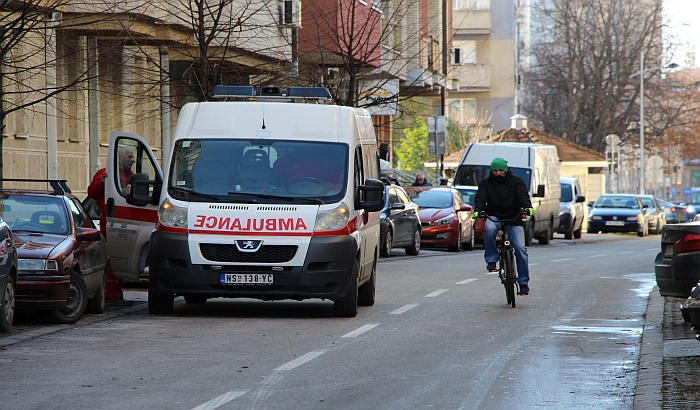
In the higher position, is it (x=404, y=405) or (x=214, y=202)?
(x=214, y=202)

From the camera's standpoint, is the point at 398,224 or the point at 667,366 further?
the point at 398,224

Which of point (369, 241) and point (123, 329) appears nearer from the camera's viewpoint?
point (123, 329)

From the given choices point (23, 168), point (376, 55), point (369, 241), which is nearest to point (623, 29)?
point (376, 55)

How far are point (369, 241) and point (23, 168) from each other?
11.6 m

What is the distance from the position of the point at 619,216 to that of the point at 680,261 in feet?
121

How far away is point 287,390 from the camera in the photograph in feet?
28.8

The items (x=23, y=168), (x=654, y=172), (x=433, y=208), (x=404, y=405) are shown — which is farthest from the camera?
(x=654, y=172)

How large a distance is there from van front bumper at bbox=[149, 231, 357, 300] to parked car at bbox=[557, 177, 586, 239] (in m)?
29.1

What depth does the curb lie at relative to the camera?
8.45 m

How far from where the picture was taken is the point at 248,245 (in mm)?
13508

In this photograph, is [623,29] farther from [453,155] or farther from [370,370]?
[370,370]

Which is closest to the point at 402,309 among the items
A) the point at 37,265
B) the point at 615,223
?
the point at 37,265

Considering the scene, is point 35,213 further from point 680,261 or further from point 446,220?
point 446,220

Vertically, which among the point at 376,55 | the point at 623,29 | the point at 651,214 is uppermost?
the point at 623,29
